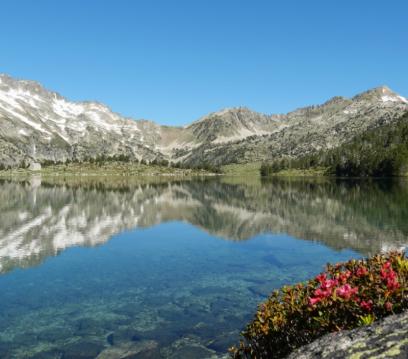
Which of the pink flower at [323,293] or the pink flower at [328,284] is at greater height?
the pink flower at [328,284]

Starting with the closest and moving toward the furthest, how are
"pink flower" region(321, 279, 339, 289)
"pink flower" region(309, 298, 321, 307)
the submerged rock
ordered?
"pink flower" region(309, 298, 321, 307)
"pink flower" region(321, 279, 339, 289)
the submerged rock

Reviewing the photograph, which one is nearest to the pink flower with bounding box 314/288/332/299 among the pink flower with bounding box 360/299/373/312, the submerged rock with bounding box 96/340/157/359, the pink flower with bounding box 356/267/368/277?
the pink flower with bounding box 360/299/373/312

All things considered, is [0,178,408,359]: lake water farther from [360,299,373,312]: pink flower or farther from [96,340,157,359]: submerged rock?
[360,299,373,312]: pink flower

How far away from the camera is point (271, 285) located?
3669 cm

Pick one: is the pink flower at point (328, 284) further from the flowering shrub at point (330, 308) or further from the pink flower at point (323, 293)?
the pink flower at point (323, 293)

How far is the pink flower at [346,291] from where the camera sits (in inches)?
414

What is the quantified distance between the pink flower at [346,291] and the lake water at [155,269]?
46.4ft

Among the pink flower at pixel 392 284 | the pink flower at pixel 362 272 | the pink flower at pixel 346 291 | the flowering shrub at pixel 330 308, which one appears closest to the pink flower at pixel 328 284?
the flowering shrub at pixel 330 308

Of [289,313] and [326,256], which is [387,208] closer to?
[326,256]

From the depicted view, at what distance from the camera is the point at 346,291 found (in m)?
10.6

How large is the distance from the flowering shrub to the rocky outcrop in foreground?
1.76ft

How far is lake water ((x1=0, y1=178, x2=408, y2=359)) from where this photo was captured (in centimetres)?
2564

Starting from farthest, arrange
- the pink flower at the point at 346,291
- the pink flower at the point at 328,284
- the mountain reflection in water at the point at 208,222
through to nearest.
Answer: the mountain reflection in water at the point at 208,222 < the pink flower at the point at 328,284 < the pink flower at the point at 346,291

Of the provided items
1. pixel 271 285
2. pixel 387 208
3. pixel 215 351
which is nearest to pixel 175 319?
pixel 215 351
